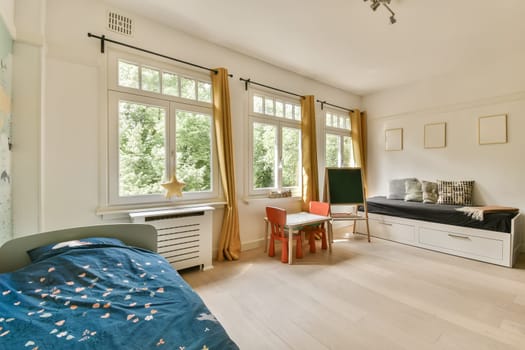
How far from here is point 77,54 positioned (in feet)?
7.06

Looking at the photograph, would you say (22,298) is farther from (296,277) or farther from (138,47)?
(138,47)

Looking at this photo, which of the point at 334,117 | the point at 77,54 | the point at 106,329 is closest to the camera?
the point at 106,329

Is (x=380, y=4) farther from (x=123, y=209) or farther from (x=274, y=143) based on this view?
(x=123, y=209)

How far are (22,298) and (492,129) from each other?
5245mm

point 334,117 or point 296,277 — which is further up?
point 334,117

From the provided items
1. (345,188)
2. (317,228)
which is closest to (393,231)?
(345,188)

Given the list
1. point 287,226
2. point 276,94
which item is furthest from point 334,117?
point 287,226

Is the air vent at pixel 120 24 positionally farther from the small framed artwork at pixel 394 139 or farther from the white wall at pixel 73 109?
the small framed artwork at pixel 394 139

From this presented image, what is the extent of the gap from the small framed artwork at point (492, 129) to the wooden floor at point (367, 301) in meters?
1.88

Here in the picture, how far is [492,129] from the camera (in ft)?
11.5

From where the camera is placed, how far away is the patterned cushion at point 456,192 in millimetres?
3588

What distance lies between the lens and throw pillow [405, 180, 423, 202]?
3.94 metres

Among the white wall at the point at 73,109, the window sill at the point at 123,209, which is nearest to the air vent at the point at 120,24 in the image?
the white wall at the point at 73,109

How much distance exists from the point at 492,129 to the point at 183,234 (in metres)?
4.58
